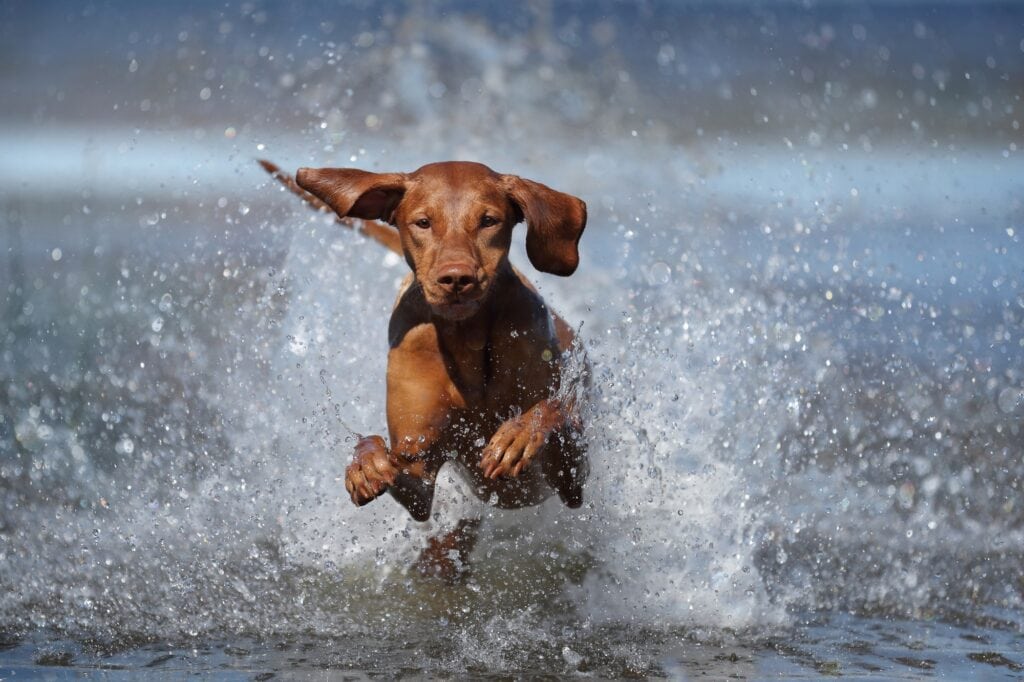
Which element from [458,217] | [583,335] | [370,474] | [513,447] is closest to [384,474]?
[370,474]

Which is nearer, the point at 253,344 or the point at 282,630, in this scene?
the point at 282,630

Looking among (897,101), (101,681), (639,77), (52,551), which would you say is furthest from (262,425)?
(897,101)

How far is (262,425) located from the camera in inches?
189

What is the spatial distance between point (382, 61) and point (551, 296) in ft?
8.85

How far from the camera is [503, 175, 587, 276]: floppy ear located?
3223 millimetres

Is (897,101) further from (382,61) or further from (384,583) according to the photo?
(384,583)

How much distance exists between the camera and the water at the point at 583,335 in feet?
11.7

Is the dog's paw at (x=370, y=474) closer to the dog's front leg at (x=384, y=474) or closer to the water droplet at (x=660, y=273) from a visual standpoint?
the dog's front leg at (x=384, y=474)

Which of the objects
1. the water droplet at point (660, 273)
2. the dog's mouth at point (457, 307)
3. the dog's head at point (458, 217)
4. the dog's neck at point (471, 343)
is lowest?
the dog's neck at point (471, 343)

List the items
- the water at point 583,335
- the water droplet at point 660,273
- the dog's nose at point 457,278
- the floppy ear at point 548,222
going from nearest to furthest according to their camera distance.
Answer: the dog's nose at point 457,278 → the floppy ear at point 548,222 → the water at point 583,335 → the water droplet at point 660,273

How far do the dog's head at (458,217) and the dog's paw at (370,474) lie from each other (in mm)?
392

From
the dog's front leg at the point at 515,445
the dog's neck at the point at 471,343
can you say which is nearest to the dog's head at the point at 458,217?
the dog's neck at the point at 471,343

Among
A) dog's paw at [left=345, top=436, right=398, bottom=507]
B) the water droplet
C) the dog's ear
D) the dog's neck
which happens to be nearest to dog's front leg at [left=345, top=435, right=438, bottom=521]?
dog's paw at [left=345, top=436, right=398, bottom=507]

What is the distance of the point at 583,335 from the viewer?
225 inches
